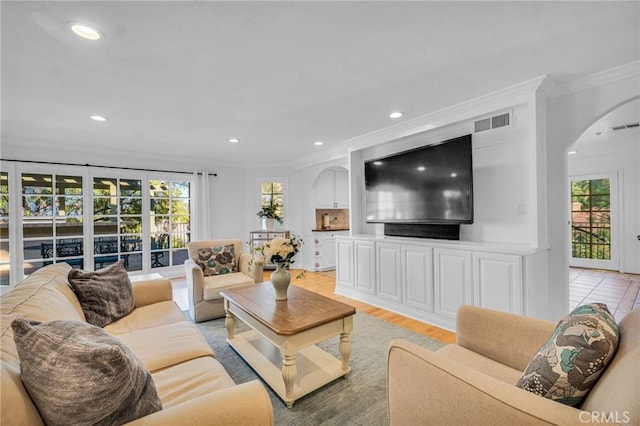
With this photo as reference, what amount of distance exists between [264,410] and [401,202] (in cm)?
318

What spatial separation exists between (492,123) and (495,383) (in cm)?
288

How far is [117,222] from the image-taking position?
511 centimetres

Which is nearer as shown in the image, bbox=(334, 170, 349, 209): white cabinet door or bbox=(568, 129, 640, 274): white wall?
bbox=(568, 129, 640, 274): white wall

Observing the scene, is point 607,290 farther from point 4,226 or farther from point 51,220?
point 4,226

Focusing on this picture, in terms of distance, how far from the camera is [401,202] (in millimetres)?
3803

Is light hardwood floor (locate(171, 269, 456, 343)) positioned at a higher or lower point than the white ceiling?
lower

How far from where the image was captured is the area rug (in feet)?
5.72

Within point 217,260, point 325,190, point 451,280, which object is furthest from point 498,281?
point 325,190

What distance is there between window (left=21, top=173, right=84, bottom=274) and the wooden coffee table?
381 centimetres

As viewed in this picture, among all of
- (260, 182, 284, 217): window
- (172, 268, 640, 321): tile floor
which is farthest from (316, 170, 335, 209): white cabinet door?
(172, 268, 640, 321): tile floor

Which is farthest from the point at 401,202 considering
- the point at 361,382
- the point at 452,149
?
the point at 361,382

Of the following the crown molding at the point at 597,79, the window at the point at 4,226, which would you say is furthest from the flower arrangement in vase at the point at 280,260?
the window at the point at 4,226

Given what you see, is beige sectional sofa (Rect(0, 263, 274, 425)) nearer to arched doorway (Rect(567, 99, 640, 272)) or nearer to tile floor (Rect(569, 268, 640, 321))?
tile floor (Rect(569, 268, 640, 321))

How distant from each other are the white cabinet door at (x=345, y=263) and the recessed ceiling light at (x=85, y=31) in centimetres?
352
